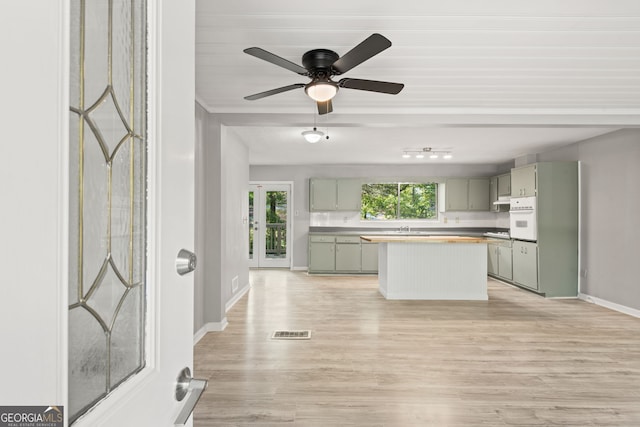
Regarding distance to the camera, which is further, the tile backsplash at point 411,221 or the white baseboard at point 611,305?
the tile backsplash at point 411,221

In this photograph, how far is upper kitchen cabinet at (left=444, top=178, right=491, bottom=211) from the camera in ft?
25.3

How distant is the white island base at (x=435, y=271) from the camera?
17.6ft

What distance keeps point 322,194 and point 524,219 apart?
3.88 meters

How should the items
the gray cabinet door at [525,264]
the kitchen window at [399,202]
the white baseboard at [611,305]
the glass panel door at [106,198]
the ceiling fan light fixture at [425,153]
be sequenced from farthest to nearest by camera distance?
the kitchen window at [399,202]
the ceiling fan light fixture at [425,153]
the gray cabinet door at [525,264]
the white baseboard at [611,305]
the glass panel door at [106,198]

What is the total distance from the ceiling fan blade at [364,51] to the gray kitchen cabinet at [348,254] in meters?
5.34

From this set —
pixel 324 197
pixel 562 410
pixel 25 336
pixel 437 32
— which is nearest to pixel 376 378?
pixel 562 410

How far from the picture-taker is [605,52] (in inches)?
104

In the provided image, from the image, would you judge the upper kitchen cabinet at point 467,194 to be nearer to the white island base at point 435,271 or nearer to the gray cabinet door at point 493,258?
the gray cabinet door at point 493,258

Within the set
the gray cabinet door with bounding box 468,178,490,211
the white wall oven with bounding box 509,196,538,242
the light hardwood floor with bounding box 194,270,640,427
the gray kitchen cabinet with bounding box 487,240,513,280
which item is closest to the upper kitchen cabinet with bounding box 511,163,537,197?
the white wall oven with bounding box 509,196,538,242

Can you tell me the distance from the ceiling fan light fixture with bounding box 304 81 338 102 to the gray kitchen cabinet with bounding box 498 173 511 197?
545cm

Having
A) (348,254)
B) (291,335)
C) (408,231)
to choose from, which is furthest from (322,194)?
(291,335)

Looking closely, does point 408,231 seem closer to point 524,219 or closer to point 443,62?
point 524,219

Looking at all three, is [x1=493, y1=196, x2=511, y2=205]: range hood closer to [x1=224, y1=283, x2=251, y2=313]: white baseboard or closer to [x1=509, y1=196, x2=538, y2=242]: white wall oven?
[x1=509, y1=196, x2=538, y2=242]: white wall oven

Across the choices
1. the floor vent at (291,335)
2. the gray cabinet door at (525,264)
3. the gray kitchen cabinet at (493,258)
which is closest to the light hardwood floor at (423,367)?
the floor vent at (291,335)
